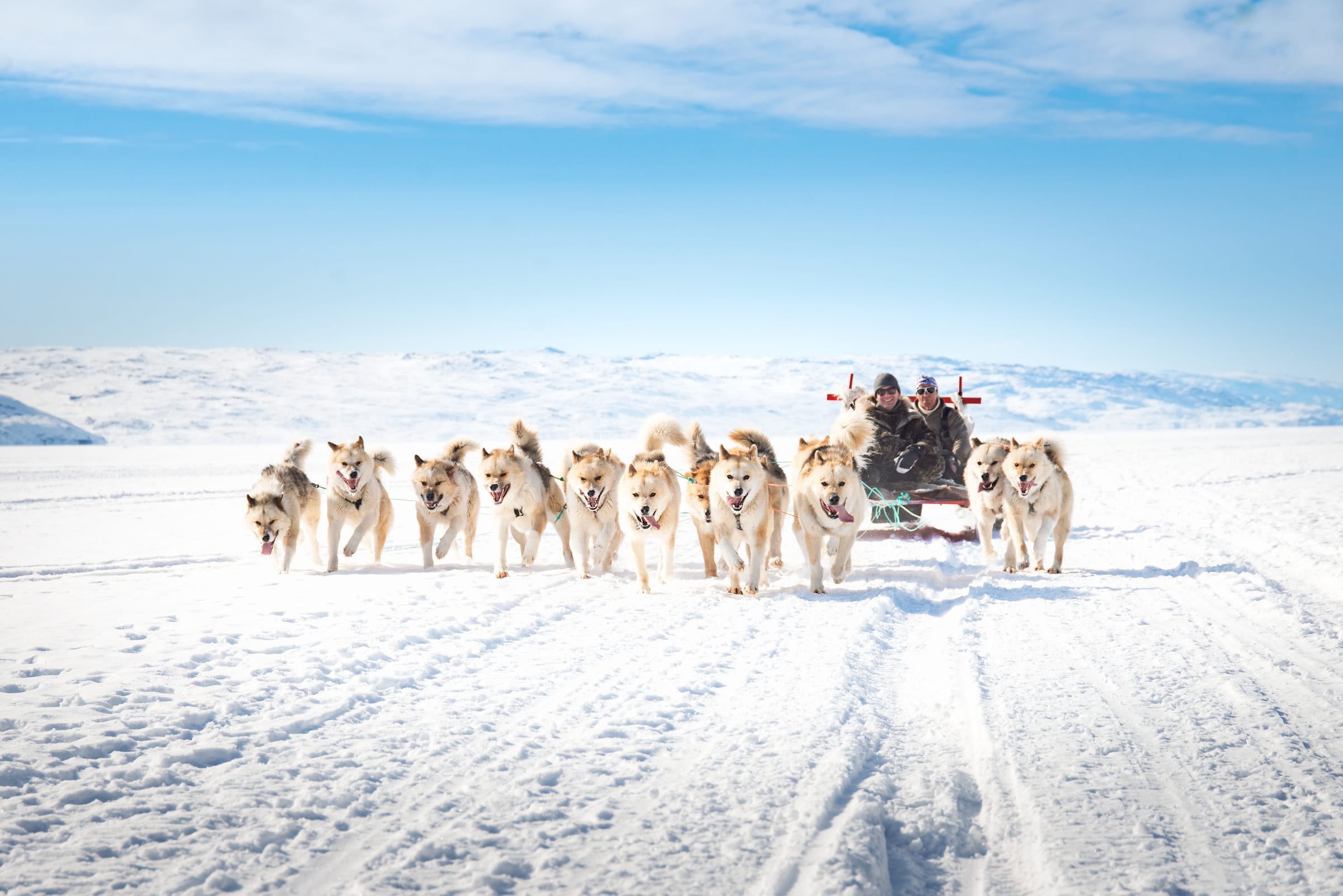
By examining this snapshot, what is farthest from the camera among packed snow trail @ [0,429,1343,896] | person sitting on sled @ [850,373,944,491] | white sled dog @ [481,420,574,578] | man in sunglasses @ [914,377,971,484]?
man in sunglasses @ [914,377,971,484]

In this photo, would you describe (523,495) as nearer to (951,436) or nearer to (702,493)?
(702,493)

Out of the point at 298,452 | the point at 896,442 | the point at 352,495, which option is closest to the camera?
the point at 352,495

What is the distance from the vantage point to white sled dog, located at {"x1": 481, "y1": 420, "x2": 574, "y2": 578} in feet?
25.2

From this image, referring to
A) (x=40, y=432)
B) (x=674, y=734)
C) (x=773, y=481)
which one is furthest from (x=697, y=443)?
(x=40, y=432)

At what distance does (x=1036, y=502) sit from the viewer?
7746 millimetres

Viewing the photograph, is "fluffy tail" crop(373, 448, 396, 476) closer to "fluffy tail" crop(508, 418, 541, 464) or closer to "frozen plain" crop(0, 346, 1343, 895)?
"fluffy tail" crop(508, 418, 541, 464)

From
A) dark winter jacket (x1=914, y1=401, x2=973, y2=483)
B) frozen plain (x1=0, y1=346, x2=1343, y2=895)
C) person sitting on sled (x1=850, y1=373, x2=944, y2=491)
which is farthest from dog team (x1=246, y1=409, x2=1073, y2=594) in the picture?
dark winter jacket (x1=914, y1=401, x2=973, y2=483)

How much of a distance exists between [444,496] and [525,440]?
95 centimetres

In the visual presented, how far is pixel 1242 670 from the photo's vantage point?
179 inches

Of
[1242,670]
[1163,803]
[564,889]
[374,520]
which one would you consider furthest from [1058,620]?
[374,520]

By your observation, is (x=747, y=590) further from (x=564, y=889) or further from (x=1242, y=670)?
(x=564, y=889)

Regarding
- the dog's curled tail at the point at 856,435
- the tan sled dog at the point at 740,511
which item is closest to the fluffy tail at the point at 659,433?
the tan sled dog at the point at 740,511

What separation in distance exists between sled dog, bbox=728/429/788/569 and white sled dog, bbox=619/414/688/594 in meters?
0.72

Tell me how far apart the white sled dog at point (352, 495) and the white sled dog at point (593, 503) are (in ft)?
5.72
